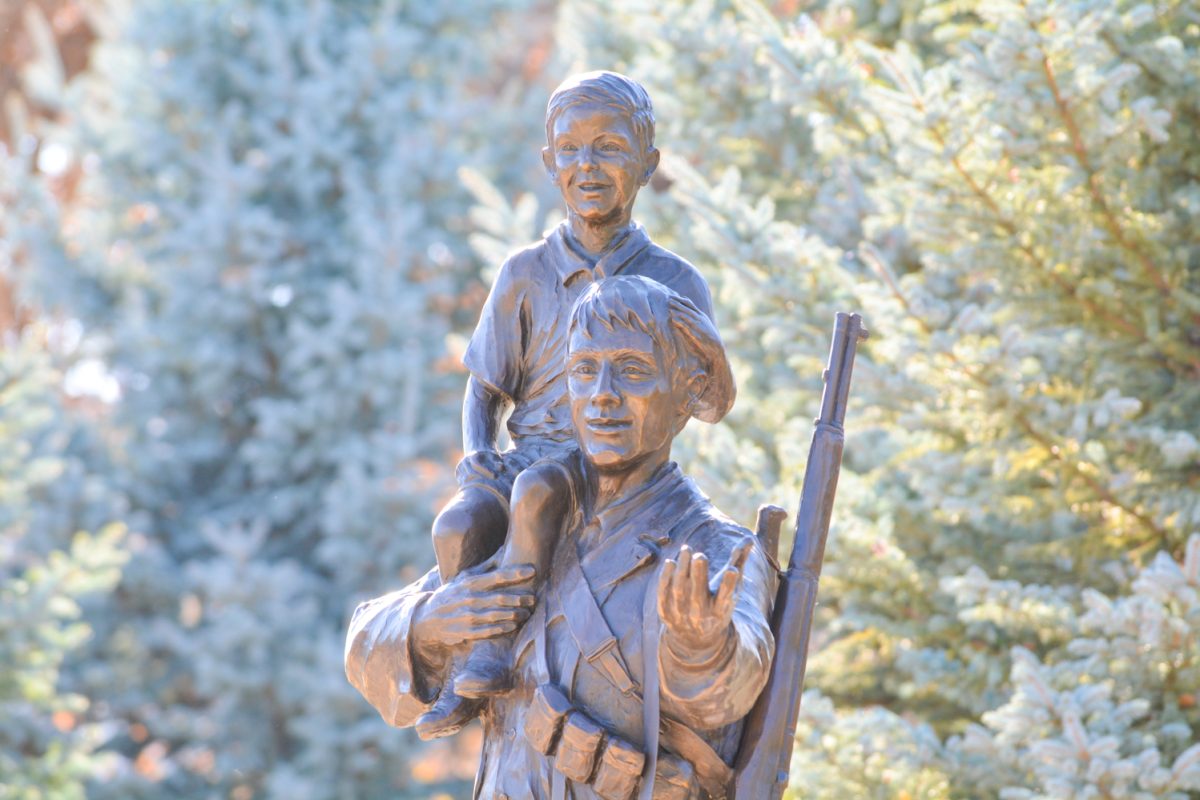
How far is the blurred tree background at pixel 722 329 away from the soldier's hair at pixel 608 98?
2834mm

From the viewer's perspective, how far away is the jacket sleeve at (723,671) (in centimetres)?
319

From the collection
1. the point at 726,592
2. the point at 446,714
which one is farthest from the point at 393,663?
the point at 726,592

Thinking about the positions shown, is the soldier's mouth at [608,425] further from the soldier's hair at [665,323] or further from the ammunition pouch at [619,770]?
the ammunition pouch at [619,770]

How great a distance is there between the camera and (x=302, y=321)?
482 inches

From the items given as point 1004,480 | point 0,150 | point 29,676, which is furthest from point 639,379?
point 0,150

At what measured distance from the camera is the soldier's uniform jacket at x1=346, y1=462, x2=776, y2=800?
3.26 meters

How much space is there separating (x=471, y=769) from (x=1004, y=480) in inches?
255

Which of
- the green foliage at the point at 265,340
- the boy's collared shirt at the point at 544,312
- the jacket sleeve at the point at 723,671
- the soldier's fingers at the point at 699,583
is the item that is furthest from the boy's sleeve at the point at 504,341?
the green foliage at the point at 265,340

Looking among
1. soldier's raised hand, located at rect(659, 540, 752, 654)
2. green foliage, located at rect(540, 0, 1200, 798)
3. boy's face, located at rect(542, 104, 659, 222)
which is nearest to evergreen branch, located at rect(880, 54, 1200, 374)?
green foliage, located at rect(540, 0, 1200, 798)

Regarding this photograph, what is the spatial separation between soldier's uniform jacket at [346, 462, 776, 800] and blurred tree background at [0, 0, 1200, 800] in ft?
8.66

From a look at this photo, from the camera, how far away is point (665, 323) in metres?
3.48

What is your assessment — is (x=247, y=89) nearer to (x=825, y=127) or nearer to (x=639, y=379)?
(x=825, y=127)

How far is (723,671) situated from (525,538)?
0.56m

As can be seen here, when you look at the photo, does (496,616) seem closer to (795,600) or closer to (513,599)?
(513,599)
